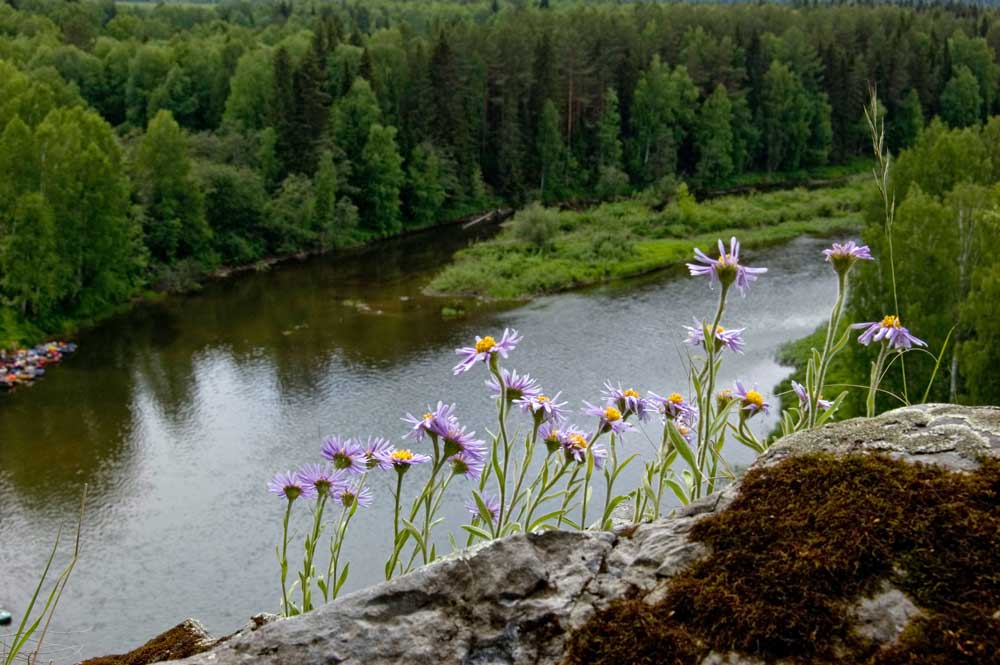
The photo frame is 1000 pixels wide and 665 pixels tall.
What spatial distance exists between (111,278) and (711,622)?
41.4 metres

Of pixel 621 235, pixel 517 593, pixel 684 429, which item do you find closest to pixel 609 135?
pixel 621 235

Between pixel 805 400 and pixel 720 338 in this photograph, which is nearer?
pixel 720 338

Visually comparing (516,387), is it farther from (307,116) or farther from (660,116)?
(660,116)

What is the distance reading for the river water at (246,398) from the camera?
67.6 ft

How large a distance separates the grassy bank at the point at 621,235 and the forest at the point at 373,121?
7.61 metres

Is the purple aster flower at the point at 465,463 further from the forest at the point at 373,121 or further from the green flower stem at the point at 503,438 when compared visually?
the forest at the point at 373,121

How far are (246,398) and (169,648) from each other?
27629mm

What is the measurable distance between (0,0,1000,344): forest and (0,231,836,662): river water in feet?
13.7

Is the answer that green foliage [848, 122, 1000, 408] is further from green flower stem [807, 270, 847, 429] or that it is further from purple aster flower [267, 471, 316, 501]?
purple aster flower [267, 471, 316, 501]

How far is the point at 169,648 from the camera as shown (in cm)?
330

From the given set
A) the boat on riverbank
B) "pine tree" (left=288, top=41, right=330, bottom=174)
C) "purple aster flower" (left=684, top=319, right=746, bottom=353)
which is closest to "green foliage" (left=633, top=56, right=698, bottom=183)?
"pine tree" (left=288, top=41, right=330, bottom=174)

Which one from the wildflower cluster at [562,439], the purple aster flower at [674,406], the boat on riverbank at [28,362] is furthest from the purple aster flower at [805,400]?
the boat on riverbank at [28,362]

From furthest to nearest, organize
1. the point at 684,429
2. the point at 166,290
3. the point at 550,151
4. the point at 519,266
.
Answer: the point at 550,151, the point at 519,266, the point at 166,290, the point at 684,429

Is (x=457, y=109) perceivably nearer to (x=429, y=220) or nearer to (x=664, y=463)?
(x=429, y=220)
